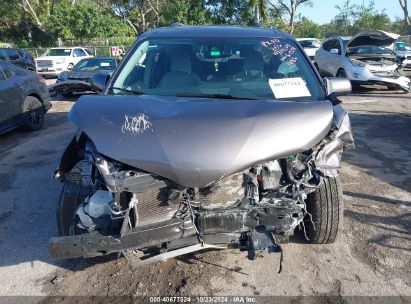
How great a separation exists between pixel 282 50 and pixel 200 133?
1.75m

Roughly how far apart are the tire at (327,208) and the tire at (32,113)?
625cm

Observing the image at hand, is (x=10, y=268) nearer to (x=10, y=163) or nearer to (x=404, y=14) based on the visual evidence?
(x=10, y=163)

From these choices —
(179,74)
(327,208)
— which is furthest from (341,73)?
(327,208)

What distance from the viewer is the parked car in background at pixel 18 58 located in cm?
1872

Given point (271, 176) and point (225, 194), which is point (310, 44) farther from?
point (225, 194)

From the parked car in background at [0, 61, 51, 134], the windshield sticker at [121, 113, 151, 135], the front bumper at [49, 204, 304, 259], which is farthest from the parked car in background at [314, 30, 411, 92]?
the windshield sticker at [121, 113, 151, 135]

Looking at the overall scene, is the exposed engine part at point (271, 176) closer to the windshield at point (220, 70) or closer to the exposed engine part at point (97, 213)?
the windshield at point (220, 70)

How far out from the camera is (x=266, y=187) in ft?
9.12

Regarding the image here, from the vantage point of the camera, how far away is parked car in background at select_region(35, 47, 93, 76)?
797 inches

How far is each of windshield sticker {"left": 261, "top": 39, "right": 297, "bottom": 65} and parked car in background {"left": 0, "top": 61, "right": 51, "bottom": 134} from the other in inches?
199

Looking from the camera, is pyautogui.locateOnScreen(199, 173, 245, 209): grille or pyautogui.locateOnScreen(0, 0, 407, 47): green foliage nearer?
pyautogui.locateOnScreen(199, 173, 245, 209): grille

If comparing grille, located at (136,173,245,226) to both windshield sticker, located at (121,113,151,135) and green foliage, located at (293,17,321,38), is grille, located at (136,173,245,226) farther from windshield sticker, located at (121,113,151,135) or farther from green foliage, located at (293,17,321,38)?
green foliage, located at (293,17,321,38)

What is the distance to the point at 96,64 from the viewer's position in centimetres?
1305

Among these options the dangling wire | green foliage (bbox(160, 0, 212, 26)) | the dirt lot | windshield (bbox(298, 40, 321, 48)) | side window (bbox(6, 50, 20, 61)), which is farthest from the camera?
green foliage (bbox(160, 0, 212, 26))
